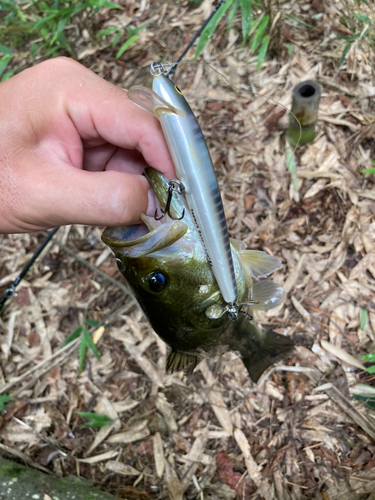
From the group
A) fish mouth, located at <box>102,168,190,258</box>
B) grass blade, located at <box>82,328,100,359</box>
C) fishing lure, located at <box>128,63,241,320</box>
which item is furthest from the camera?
grass blade, located at <box>82,328,100,359</box>

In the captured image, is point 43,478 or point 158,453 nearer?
point 43,478

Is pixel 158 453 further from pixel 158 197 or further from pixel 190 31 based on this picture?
pixel 190 31

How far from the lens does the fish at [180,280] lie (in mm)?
1631

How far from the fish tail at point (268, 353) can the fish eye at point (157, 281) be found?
3.83 feet

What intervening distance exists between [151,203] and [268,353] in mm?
1466

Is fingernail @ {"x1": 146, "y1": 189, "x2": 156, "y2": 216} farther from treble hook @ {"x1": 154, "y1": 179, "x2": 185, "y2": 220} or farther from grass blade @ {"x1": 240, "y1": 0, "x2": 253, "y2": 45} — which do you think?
grass blade @ {"x1": 240, "y1": 0, "x2": 253, "y2": 45}

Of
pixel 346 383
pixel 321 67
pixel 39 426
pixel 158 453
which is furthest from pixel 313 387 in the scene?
pixel 321 67

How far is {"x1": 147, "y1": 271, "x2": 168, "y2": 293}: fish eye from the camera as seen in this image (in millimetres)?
1675

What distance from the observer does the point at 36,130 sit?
1782 millimetres

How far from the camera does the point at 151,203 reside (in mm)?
1780

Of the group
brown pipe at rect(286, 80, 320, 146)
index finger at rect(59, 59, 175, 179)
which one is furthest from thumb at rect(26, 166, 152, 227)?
brown pipe at rect(286, 80, 320, 146)

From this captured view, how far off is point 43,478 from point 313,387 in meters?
2.05

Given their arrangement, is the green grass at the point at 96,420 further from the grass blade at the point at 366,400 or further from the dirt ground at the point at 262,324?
the grass blade at the point at 366,400

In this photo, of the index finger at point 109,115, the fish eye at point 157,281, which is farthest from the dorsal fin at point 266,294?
the index finger at point 109,115
